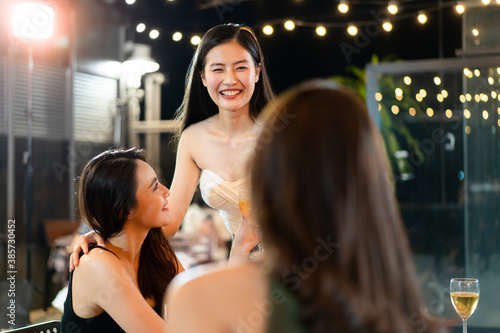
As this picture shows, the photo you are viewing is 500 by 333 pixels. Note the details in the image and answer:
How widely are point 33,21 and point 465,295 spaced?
473cm

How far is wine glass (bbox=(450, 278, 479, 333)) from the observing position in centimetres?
172

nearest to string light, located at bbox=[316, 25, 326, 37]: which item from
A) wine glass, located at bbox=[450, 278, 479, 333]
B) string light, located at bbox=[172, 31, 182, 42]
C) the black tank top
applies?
string light, located at bbox=[172, 31, 182, 42]

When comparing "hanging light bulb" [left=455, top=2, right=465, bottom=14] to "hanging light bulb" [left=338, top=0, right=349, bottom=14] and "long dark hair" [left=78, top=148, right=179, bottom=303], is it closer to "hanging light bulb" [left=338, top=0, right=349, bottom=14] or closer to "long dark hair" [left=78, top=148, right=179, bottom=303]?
"hanging light bulb" [left=338, top=0, right=349, bottom=14]

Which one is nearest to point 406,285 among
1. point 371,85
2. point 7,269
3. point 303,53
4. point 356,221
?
point 356,221

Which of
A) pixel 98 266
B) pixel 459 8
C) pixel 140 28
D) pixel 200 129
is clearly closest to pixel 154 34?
pixel 140 28

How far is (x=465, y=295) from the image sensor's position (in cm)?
173

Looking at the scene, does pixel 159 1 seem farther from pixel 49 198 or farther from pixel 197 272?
pixel 197 272

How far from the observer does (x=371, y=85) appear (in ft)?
14.6

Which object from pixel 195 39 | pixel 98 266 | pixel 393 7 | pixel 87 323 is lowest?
pixel 87 323

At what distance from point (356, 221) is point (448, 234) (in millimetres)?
3993

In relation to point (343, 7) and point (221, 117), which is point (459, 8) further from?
point (221, 117)

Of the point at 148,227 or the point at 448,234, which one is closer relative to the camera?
the point at 148,227

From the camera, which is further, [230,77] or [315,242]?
[230,77]

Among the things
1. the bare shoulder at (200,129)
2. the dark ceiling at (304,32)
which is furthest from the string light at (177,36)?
the bare shoulder at (200,129)
